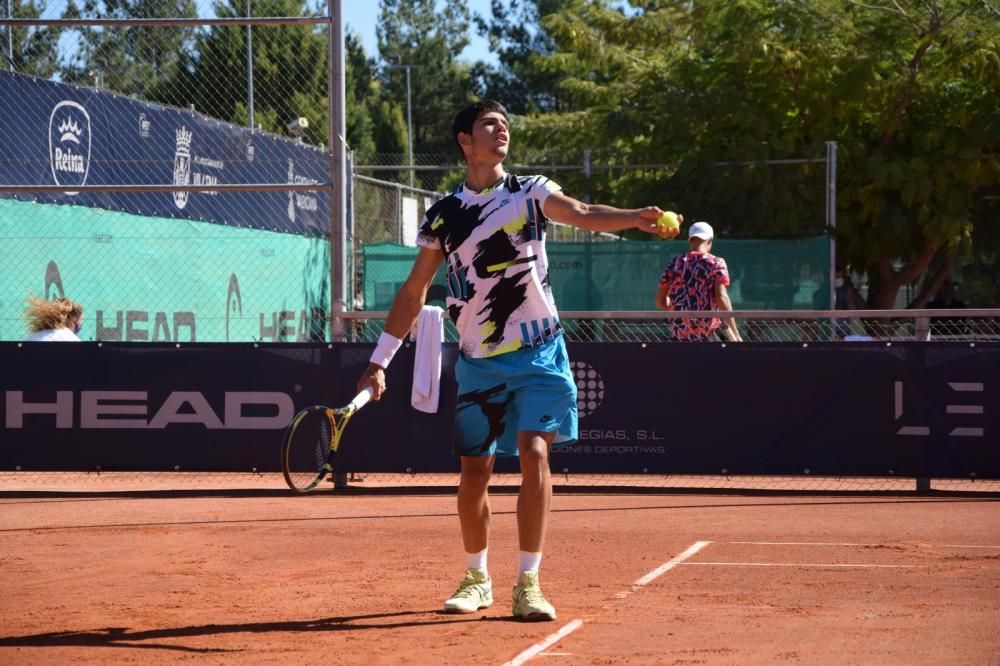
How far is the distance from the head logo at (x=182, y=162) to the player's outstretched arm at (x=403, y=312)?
10457 mm

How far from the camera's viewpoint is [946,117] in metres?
17.6

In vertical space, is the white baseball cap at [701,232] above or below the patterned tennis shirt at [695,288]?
above

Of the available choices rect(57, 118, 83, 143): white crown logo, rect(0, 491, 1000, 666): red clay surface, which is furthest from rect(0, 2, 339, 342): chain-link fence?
rect(0, 491, 1000, 666): red clay surface

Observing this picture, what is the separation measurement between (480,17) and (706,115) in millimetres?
57186

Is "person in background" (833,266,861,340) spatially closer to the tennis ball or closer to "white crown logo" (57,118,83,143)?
"white crown logo" (57,118,83,143)

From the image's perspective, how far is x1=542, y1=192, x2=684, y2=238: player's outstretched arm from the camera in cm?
505

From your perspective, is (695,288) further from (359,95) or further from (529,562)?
(359,95)

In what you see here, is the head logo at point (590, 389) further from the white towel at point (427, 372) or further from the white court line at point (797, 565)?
the white court line at point (797, 565)

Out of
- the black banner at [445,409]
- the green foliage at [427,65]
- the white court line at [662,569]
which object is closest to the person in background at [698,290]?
the black banner at [445,409]

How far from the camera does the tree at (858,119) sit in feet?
55.3

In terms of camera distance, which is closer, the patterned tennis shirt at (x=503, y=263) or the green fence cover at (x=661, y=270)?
the patterned tennis shirt at (x=503, y=263)

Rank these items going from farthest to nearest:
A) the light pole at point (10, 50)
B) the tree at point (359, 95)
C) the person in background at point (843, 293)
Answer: the tree at point (359, 95), the person in background at point (843, 293), the light pole at point (10, 50)

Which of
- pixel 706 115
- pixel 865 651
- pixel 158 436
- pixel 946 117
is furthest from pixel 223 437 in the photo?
pixel 946 117

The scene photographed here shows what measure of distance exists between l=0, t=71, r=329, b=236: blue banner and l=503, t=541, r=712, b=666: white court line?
712 cm
